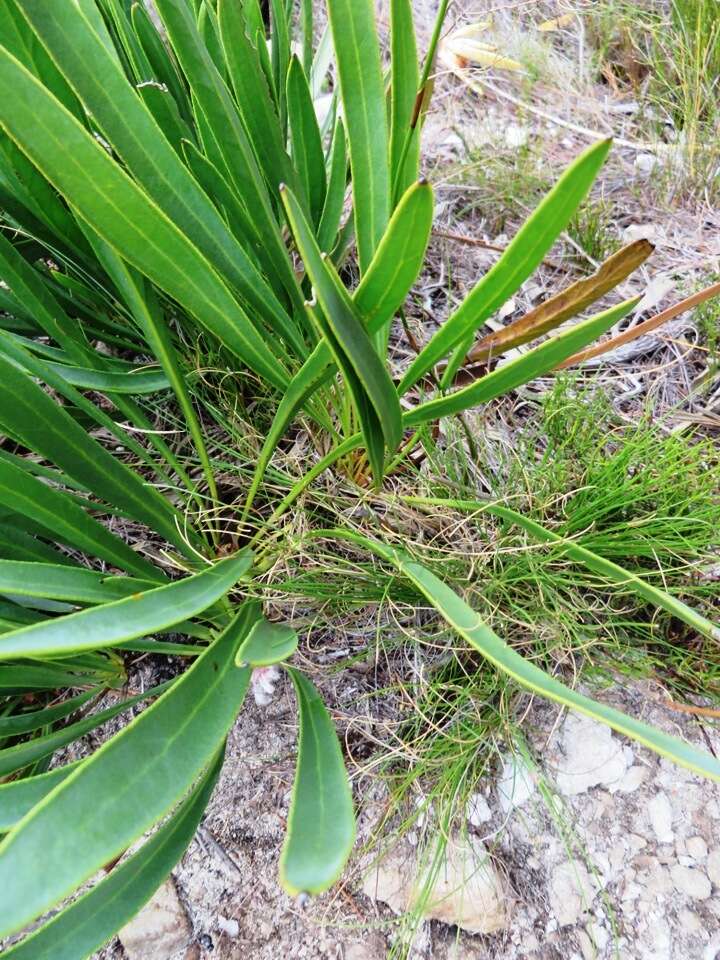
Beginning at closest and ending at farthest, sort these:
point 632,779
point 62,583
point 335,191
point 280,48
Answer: point 62,583 < point 632,779 < point 335,191 < point 280,48

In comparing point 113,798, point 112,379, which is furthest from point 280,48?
point 113,798

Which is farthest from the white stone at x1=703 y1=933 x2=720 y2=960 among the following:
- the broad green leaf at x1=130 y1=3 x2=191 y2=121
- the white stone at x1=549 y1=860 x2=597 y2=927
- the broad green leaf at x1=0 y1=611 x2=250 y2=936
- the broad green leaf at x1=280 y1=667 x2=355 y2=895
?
the broad green leaf at x1=130 y1=3 x2=191 y2=121

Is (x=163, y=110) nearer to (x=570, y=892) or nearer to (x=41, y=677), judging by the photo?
(x=41, y=677)

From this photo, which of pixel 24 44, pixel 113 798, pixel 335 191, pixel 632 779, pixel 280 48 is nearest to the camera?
pixel 113 798

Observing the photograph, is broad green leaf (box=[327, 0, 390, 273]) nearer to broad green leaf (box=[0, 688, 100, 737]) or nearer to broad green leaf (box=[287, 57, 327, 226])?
broad green leaf (box=[287, 57, 327, 226])

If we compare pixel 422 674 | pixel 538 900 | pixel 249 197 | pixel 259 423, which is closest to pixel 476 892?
pixel 538 900

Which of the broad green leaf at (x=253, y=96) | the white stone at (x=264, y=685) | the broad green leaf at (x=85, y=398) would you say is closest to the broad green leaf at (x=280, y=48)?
the broad green leaf at (x=253, y=96)

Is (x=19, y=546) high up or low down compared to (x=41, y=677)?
up
